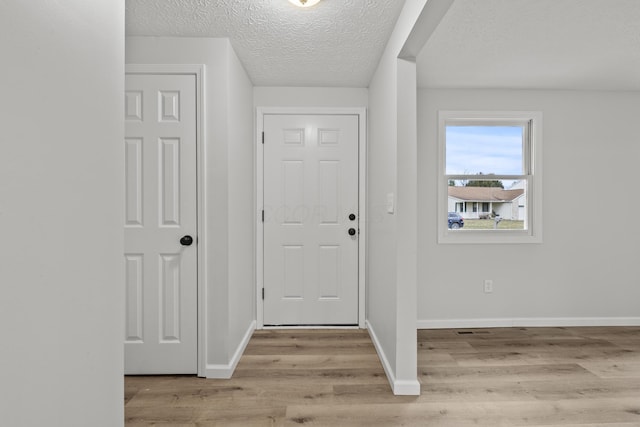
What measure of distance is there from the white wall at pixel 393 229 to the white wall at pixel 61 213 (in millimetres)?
1462

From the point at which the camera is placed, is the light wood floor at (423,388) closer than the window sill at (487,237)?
Yes

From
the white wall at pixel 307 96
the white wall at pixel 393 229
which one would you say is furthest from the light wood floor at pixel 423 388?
the white wall at pixel 307 96

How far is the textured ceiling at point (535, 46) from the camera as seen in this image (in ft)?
6.66

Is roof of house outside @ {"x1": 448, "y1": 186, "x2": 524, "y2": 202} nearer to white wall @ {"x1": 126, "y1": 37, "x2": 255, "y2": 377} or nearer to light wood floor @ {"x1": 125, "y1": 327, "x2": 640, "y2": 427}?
light wood floor @ {"x1": 125, "y1": 327, "x2": 640, "y2": 427}

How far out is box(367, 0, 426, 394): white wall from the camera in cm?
208

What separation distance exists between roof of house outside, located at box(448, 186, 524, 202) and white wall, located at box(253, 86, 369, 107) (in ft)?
4.13

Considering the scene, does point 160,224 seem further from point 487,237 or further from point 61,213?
point 487,237

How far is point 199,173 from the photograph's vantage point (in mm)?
2291

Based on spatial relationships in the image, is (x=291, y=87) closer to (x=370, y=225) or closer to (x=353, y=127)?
(x=353, y=127)

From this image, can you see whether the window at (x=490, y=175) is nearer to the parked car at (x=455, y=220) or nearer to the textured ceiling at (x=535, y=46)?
the parked car at (x=455, y=220)

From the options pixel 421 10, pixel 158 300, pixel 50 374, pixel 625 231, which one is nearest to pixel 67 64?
pixel 50 374

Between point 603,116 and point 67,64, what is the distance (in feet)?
13.8

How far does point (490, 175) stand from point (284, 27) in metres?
2.39

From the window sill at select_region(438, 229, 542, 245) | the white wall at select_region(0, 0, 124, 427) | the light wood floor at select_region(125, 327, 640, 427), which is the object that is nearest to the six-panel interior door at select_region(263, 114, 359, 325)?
the light wood floor at select_region(125, 327, 640, 427)
